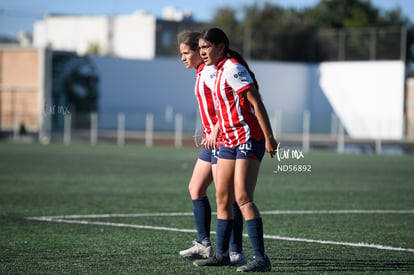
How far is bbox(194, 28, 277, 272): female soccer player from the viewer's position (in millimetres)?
7293

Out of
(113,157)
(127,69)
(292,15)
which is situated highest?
(292,15)

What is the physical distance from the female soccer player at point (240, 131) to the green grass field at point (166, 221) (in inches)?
21.5

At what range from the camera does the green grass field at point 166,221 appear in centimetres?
785

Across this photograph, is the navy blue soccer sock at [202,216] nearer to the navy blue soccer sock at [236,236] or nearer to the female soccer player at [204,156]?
the female soccer player at [204,156]

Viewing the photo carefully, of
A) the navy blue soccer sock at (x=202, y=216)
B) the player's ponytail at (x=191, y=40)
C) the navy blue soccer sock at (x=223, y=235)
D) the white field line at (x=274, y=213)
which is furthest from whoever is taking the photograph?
the white field line at (x=274, y=213)

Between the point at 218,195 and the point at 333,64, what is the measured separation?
48.1 metres

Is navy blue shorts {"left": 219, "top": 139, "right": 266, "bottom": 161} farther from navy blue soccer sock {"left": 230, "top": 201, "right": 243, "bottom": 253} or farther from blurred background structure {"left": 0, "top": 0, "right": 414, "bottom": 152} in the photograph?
blurred background structure {"left": 0, "top": 0, "right": 414, "bottom": 152}

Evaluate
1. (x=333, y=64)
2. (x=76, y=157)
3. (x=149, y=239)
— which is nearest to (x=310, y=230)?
(x=149, y=239)

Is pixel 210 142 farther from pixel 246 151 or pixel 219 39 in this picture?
pixel 219 39

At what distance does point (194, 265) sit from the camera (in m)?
7.79

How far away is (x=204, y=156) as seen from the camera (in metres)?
8.23

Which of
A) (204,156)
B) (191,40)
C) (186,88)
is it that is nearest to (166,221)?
(204,156)

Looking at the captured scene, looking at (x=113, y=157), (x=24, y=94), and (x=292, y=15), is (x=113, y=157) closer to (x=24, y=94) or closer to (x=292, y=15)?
(x=24, y=94)

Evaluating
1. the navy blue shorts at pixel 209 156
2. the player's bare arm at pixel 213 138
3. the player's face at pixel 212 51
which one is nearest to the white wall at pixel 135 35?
the navy blue shorts at pixel 209 156
